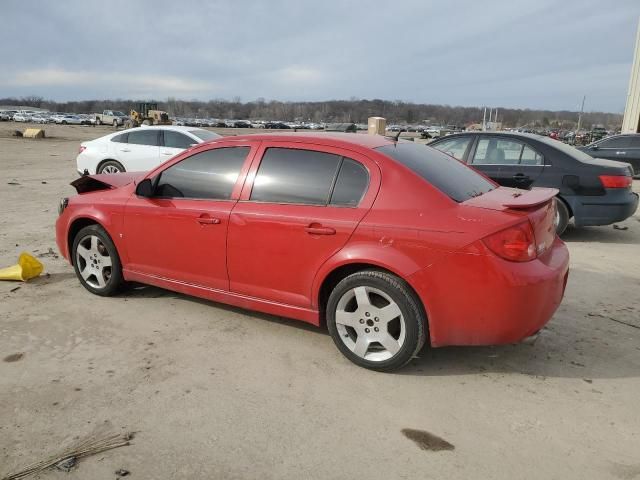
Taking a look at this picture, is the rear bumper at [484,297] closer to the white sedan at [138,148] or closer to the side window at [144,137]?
the white sedan at [138,148]

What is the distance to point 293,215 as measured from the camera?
3.62 meters

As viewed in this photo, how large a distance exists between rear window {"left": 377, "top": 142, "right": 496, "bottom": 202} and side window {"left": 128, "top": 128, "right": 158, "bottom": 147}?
8332 mm

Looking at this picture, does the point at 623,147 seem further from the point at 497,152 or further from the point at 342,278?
the point at 342,278

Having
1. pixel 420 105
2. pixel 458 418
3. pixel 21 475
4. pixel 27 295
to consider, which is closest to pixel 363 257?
pixel 458 418

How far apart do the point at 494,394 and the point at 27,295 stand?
4.27 m

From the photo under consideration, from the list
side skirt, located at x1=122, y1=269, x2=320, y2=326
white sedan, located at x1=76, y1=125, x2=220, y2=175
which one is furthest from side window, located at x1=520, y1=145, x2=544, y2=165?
white sedan, located at x1=76, y1=125, x2=220, y2=175

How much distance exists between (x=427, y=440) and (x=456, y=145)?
6.18 m

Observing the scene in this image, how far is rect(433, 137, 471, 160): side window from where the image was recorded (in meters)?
7.97

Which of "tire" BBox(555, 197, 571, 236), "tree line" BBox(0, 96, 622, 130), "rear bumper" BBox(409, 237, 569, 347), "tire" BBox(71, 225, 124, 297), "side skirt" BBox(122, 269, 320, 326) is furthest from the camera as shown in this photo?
"tree line" BBox(0, 96, 622, 130)

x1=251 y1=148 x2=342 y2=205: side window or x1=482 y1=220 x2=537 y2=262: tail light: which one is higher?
x1=251 y1=148 x2=342 y2=205: side window

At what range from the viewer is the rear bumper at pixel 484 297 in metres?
3.04

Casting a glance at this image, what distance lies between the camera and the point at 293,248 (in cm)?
363

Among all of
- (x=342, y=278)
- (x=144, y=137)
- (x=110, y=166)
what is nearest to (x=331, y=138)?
(x=342, y=278)

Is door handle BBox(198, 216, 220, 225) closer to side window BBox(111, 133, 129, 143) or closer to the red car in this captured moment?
the red car
